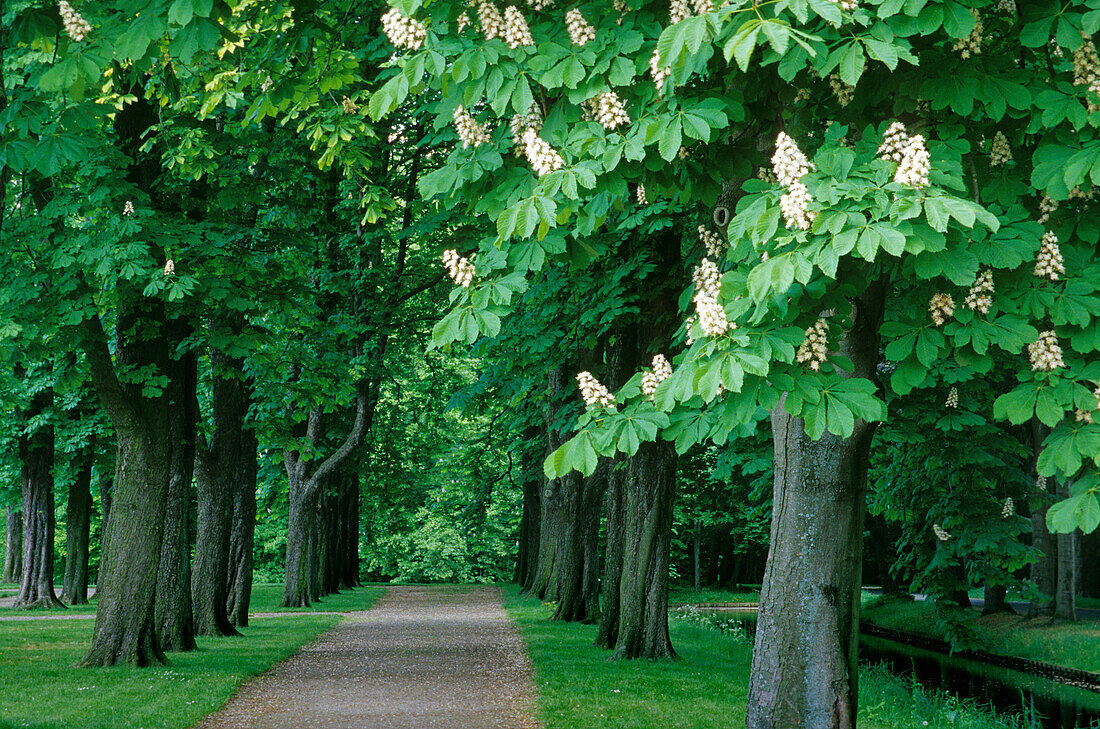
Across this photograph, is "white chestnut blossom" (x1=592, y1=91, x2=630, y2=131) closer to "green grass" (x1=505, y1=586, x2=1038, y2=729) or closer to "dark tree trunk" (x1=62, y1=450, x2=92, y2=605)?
"green grass" (x1=505, y1=586, x2=1038, y2=729)

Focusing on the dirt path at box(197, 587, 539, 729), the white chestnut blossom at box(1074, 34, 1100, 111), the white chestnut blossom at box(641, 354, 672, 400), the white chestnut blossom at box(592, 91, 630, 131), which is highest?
the white chestnut blossom at box(1074, 34, 1100, 111)

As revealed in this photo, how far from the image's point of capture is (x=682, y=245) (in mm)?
12836

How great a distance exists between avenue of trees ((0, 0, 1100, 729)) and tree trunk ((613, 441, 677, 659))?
0.15 ft

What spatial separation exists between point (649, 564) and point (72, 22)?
34.0 ft

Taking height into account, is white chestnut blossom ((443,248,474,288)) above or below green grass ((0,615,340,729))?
above

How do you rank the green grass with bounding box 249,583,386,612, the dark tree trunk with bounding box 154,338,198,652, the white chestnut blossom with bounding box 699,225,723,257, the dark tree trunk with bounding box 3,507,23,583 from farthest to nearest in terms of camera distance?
the dark tree trunk with bounding box 3,507,23,583, the green grass with bounding box 249,583,386,612, the dark tree trunk with bounding box 154,338,198,652, the white chestnut blossom with bounding box 699,225,723,257

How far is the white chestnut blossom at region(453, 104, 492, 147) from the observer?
5148mm

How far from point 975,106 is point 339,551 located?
33.8m

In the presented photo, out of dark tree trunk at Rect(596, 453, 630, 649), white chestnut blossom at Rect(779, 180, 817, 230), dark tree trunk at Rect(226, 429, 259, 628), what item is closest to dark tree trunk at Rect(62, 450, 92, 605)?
dark tree trunk at Rect(226, 429, 259, 628)

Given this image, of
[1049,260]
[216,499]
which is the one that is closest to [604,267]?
[216,499]

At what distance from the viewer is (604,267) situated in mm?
13188

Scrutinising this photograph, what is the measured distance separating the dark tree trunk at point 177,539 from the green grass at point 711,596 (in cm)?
2468

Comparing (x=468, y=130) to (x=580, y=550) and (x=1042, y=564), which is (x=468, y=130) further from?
(x=1042, y=564)

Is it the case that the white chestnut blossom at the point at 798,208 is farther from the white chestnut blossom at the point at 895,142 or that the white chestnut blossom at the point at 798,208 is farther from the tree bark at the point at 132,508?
the tree bark at the point at 132,508
